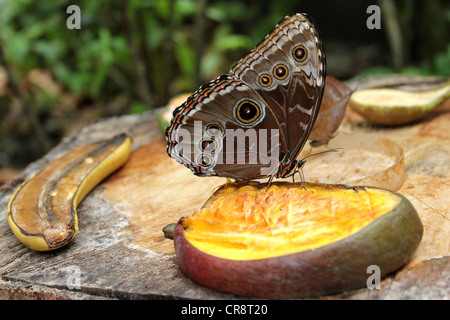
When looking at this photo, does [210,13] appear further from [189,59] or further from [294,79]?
[294,79]

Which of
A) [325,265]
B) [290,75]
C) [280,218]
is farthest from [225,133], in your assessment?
[325,265]

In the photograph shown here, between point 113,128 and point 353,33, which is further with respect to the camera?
point 353,33

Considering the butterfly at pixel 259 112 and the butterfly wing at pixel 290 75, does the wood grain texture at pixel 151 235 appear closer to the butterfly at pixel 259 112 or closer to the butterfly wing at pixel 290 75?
the butterfly at pixel 259 112

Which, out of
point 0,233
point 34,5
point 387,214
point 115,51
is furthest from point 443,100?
point 34,5

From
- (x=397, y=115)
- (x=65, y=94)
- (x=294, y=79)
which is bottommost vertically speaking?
(x=65, y=94)

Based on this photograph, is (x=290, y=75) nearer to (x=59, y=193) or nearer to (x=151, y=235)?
(x=151, y=235)
